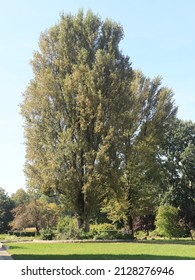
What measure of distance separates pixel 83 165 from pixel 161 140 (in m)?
9.20

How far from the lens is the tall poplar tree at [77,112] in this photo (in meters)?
25.5

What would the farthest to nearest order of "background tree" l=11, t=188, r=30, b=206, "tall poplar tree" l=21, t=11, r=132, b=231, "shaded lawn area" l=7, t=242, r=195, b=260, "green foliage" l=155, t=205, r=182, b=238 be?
"background tree" l=11, t=188, r=30, b=206, "green foliage" l=155, t=205, r=182, b=238, "tall poplar tree" l=21, t=11, r=132, b=231, "shaded lawn area" l=7, t=242, r=195, b=260

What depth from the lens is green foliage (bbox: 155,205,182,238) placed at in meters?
36.7

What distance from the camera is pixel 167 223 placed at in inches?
1448

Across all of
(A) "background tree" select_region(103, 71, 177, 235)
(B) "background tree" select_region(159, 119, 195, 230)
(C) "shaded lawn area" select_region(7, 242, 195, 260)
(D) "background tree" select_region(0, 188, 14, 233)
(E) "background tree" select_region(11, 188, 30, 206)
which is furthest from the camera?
(E) "background tree" select_region(11, 188, 30, 206)

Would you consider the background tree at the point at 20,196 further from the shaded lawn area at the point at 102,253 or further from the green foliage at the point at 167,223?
the shaded lawn area at the point at 102,253

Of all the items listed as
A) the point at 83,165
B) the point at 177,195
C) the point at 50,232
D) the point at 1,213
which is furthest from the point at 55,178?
the point at 1,213

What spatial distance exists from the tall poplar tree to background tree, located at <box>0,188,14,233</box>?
39.9m

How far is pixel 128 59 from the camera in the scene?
29125mm

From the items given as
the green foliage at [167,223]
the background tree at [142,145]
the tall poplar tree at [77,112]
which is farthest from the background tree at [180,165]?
the tall poplar tree at [77,112]

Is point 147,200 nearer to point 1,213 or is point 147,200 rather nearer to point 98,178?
point 98,178

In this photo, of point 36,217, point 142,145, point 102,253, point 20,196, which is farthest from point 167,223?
point 20,196

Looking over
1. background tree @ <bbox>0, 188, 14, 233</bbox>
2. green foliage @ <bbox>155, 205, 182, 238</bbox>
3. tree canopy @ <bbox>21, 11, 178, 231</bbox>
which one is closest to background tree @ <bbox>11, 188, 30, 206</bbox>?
background tree @ <bbox>0, 188, 14, 233</bbox>

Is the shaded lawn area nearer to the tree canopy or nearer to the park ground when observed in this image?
the park ground
